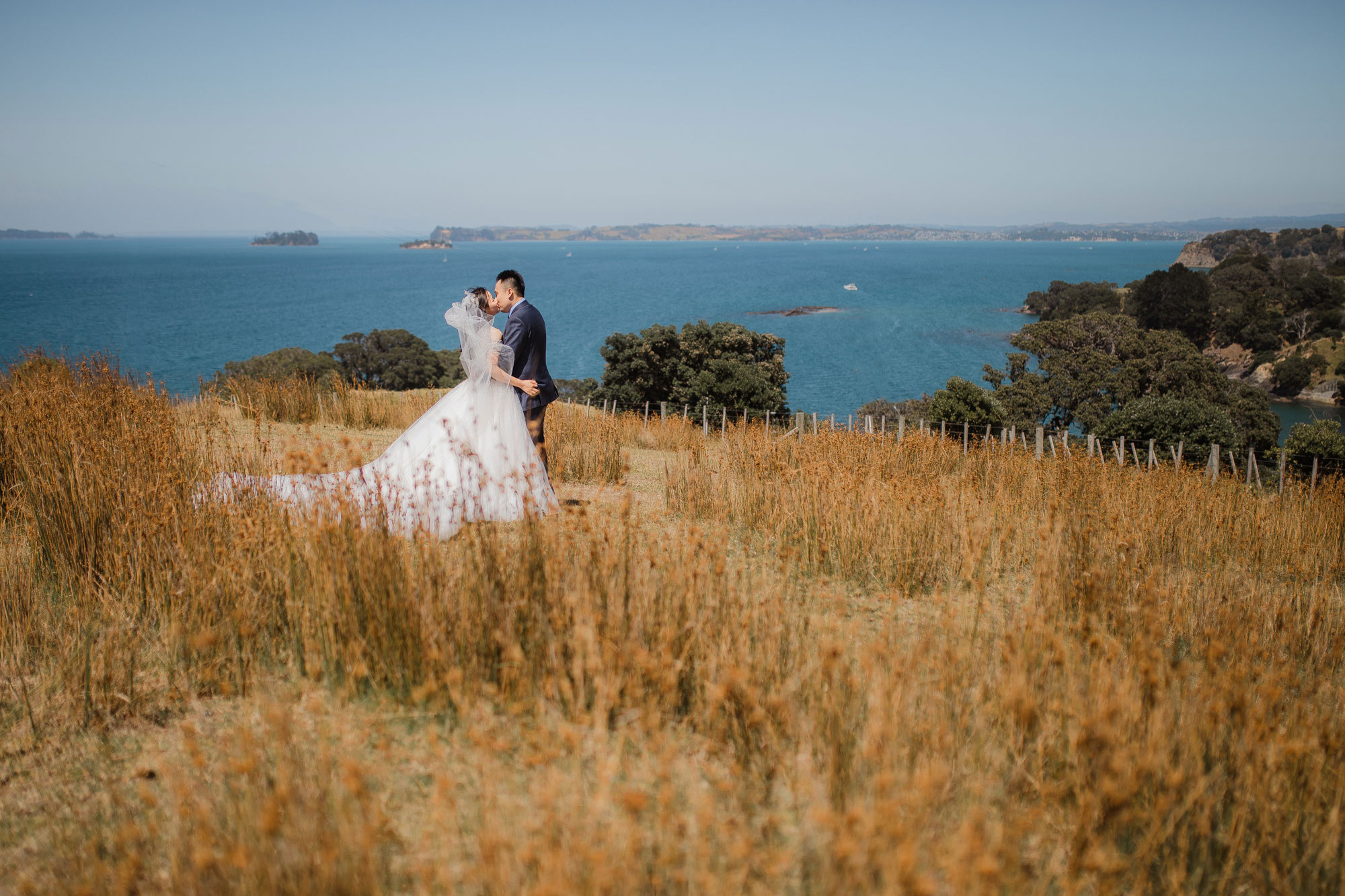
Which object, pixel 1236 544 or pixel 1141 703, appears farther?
pixel 1236 544

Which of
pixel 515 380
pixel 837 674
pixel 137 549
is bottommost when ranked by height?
Answer: pixel 837 674

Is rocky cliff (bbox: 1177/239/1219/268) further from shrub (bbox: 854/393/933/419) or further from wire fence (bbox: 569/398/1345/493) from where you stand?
wire fence (bbox: 569/398/1345/493)

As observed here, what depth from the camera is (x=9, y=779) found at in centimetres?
288

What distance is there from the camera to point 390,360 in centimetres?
5091

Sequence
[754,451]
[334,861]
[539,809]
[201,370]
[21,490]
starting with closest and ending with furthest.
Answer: [334,861]
[539,809]
[21,490]
[754,451]
[201,370]

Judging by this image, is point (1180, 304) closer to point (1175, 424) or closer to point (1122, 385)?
point (1122, 385)

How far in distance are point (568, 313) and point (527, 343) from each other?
105m

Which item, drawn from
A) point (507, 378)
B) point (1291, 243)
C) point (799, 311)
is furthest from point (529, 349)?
point (1291, 243)

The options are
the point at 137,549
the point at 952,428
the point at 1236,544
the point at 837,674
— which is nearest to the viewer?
the point at 837,674

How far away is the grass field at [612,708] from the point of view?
206cm

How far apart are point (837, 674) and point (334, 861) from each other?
6.60ft

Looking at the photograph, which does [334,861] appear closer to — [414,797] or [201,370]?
[414,797]

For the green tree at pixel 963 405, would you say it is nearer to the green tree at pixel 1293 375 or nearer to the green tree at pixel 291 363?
the green tree at pixel 291 363

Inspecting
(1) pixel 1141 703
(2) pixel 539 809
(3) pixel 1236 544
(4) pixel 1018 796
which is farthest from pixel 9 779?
(3) pixel 1236 544
